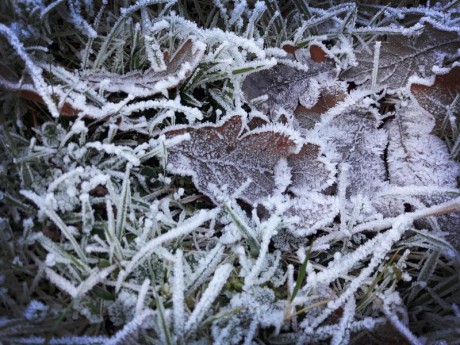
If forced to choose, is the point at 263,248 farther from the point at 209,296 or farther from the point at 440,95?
Result: the point at 440,95

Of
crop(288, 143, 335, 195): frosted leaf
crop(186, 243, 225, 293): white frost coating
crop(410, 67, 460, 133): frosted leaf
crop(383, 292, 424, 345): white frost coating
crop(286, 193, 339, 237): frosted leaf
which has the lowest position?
crop(383, 292, 424, 345): white frost coating

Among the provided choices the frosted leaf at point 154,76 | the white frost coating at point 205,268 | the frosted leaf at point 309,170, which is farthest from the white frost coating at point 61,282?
the frosted leaf at point 309,170

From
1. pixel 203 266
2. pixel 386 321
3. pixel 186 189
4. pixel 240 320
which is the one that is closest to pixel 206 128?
pixel 186 189

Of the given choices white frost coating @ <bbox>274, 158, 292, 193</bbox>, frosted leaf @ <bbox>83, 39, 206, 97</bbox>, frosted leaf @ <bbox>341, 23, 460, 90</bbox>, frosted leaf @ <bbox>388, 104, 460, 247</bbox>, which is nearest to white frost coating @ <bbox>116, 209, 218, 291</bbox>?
white frost coating @ <bbox>274, 158, 292, 193</bbox>

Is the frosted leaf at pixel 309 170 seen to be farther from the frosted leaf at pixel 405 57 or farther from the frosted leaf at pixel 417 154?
the frosted leaf at pixel 405 57

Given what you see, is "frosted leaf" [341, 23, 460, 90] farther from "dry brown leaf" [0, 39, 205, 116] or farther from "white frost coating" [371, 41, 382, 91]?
"dry brown leaf" [0, 39, 205, 116]
